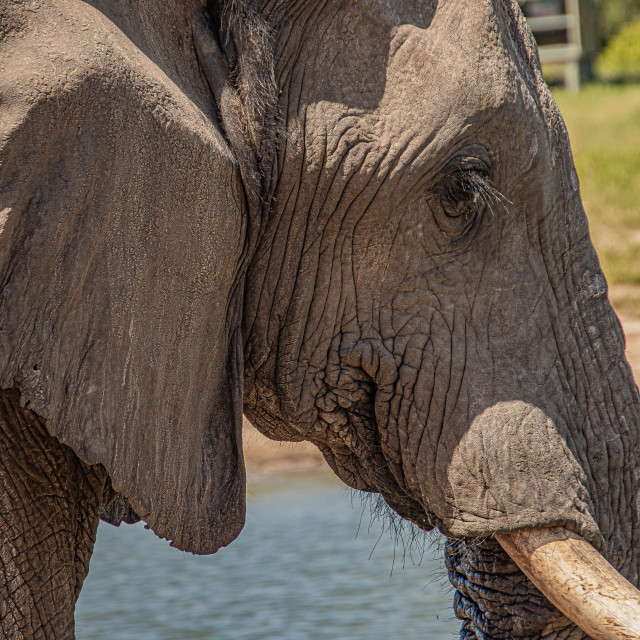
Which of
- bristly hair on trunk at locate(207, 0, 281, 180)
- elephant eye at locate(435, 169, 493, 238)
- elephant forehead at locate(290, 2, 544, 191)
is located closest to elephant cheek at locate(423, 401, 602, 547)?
elephant eye at locate(435, 169, 493, 238)

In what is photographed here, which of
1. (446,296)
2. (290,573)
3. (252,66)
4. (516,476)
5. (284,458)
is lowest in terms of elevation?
(284,458)

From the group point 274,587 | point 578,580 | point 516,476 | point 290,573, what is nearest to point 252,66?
point 516,476

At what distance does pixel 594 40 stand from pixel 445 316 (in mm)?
23922

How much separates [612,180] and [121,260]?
28.2 ft

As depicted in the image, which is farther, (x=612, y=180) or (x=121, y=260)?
(x=612, y=180)

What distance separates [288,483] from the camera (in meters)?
6.62

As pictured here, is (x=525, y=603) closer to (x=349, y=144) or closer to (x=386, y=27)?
(x=349, y=144)

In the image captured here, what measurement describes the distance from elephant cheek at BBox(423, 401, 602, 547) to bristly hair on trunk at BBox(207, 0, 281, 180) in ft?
2.08

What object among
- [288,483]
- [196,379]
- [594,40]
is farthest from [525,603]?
[594,40]

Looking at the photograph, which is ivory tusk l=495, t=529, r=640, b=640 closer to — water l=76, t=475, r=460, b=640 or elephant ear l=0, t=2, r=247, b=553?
elephant ear l=0, t=2, r=247, b=553

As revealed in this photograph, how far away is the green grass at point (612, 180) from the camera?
8.45m

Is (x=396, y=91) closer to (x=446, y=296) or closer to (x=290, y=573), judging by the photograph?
(x=446, y=296)

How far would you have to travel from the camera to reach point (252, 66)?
2.14 meters

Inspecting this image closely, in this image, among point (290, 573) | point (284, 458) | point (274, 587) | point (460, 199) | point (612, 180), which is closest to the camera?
point (460, 199)
